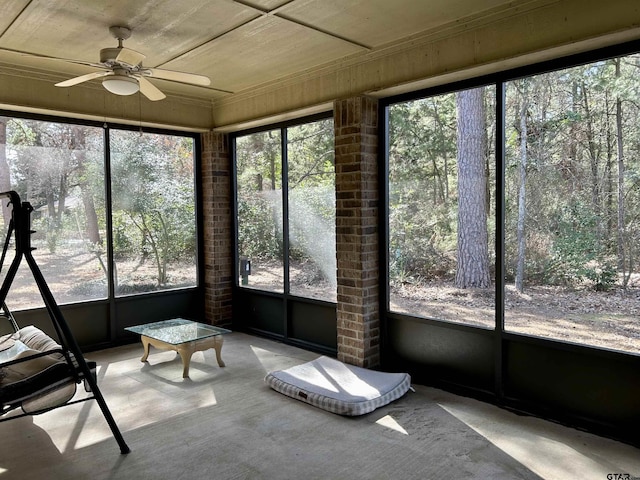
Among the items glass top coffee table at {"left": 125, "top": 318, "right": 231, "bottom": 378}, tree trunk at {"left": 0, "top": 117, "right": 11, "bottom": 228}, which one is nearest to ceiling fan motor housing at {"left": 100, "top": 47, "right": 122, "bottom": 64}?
tree trunk at {"left": 0, "top": 117, "right": 11, "bottom": 228}

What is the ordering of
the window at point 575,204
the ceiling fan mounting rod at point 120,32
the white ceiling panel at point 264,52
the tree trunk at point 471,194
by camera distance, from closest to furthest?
the window at point 575,204
the ceiling fan mounting rod at point 120,32
the white ceiling panel at point 264,52
the tree trunk at point 471,194

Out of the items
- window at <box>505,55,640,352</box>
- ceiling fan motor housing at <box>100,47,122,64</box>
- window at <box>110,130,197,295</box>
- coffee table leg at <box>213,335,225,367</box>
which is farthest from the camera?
window at <box>110,130,197,295</box>

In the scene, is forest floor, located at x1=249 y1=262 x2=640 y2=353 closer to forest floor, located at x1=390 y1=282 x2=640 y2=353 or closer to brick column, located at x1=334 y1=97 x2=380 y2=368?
forest floor, located at x1=390 y1=282 x2=640 y2=353

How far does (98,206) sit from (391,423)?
12.6ft

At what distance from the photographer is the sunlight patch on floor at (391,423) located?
3.28 meters

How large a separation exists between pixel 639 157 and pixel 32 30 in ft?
13.8

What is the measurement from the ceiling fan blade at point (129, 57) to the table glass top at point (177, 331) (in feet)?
7.56

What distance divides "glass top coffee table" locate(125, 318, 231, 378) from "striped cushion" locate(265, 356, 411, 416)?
73cm

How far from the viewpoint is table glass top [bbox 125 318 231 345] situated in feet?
14.5

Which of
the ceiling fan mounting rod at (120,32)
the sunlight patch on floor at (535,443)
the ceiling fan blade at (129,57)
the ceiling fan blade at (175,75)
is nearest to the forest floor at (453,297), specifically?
the sunlight patch on floor at (535,443)

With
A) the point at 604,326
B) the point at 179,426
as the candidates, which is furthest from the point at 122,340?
the point at 604,326

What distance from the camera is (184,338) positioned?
14.5ft

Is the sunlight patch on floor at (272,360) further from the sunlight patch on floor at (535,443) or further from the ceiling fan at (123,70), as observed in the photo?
the ceiling fan at (123,70)

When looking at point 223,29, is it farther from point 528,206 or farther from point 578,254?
point 578,254
